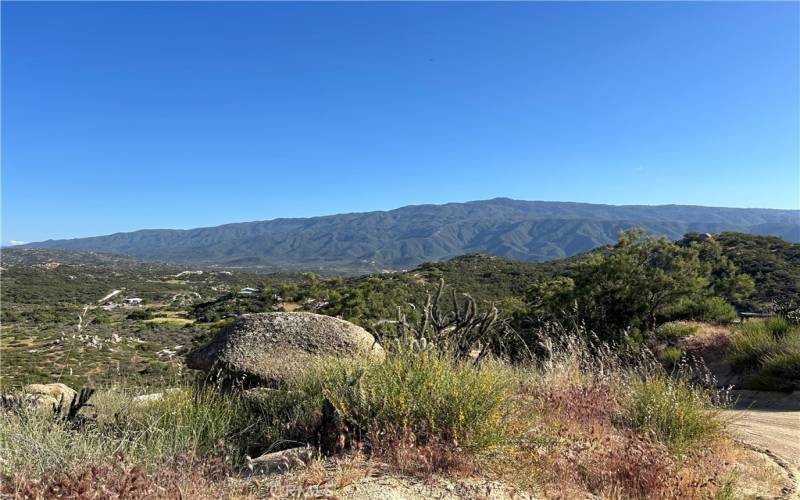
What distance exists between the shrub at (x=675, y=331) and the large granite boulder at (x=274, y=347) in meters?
8.67

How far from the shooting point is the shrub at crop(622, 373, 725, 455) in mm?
4562

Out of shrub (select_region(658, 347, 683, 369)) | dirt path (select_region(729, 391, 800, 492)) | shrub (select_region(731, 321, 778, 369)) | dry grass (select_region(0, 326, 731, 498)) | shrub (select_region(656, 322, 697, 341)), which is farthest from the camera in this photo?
shrub (select_region(656, 322, 697, 341))

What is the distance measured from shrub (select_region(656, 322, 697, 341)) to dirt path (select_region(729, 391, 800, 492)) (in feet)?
11.2

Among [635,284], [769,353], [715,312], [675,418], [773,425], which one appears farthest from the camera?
[635,284]

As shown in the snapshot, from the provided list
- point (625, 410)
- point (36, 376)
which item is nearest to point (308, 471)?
point (625, 410)

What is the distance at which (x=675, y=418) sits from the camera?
4.67 m

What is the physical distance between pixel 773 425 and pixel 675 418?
288 centimetres

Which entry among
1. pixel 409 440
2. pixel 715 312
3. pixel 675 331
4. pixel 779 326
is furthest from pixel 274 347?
pixel 715 312

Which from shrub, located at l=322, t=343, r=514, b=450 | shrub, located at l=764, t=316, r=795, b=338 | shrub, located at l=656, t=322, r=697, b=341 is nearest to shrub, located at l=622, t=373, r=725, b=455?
shrub, located at l=322, t=343, r=514, b=450

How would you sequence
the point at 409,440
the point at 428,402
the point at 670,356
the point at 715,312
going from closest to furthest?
the point at 409,440
the point at 428,402
the point at 670,356
the point at 715,312

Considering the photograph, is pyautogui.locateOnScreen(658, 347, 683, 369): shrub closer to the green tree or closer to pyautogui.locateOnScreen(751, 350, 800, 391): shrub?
pyautogui.locateOnScreen(751, 350, 800, 391): shrub

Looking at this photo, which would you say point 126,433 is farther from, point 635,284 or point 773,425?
point 635,284

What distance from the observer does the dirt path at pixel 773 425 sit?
16.4 ft

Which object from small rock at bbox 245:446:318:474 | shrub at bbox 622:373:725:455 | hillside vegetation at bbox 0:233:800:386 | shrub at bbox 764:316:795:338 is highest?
small rock at bbox 245:446:318:474
